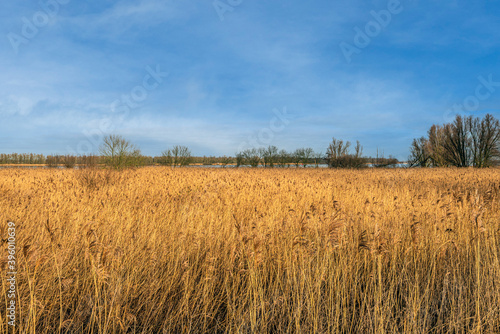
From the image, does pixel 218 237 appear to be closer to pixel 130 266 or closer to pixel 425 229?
pixel 130 266

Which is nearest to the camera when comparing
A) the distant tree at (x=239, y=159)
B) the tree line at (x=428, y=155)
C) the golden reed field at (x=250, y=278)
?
the golden reed field at (x=250, y=278)

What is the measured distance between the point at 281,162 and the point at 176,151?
689 inches

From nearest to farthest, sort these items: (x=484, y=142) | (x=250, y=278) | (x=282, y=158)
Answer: (x=250, y=278)
(x=484, y=142)
(x=282, y=158)

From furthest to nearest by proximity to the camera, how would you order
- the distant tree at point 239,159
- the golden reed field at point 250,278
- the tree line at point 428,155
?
the distant tree at point 239,159 → the tree line at point 428,155 → the golden reed field at point 250,278

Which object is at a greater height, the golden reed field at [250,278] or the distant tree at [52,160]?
the distant tree at [52,160]

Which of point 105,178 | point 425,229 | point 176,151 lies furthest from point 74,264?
point 176,151

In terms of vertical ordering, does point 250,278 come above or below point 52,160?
below

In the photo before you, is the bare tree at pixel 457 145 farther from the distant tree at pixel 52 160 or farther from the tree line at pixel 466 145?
the distant tree at pixel 52 160

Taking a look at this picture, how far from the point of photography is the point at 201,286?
310cm

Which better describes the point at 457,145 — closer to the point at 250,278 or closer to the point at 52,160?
the point at 250,278

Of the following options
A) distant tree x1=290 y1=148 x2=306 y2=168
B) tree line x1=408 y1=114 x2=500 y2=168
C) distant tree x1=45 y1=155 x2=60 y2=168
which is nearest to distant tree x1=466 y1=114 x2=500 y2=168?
tree line x1=408 y1=114 x2=500 y2=168

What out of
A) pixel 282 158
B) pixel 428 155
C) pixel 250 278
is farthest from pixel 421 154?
pixel 250 278

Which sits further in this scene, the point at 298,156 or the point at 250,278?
the point at 298,156

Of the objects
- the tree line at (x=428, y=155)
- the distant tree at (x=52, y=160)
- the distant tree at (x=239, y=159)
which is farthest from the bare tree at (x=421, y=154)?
the distant tree at (x=52, y=160)
